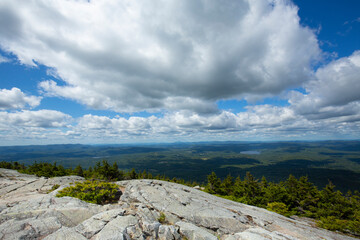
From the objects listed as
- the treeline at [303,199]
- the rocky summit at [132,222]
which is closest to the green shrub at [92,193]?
the rocky summit at [132,222]

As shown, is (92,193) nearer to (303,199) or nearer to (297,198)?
(297,198)

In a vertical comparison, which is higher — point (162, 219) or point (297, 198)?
point (162, 219)

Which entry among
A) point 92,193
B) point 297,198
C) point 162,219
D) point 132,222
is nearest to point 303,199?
point 297,198

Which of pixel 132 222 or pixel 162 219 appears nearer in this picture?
pixel 132 222

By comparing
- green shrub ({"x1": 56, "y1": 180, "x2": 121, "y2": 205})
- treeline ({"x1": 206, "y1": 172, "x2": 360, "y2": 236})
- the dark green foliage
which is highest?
green shrub ({"x1": 56, "y1": 180, "x2": 121, "y2": 205})

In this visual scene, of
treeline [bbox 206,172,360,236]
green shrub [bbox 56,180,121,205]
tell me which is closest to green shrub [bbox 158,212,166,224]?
green shrub [bbox 56,180,121,205]

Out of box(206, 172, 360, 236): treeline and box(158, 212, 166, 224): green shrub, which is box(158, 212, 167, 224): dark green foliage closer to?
box(158, 212, 166, 224): green shrub

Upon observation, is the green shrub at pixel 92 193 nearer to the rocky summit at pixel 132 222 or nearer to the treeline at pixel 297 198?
the rocky summit at pixel 132 222

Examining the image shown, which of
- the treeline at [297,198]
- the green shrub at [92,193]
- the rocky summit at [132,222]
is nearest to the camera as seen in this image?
the rocky summit at [132,222]

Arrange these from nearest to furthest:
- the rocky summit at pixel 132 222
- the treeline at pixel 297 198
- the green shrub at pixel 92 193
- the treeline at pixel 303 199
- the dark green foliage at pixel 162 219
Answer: the rocky summit at pixel 132 222, the dark green foliage at pixel 162 219, the green shrub at pixel 92 193, the treeline at pixel 297 198, the treeline at pixel 303 199

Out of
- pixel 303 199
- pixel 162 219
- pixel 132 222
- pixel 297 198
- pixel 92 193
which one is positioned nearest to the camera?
pixel 132 222

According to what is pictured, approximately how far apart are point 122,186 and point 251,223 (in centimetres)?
2024

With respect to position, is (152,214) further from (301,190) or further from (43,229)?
(301,190)

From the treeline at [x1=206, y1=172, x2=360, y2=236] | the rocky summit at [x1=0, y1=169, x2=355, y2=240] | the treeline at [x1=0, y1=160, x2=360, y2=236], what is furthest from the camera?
the treeline at [x1=206, y1=172, x2=360, y2=236]
